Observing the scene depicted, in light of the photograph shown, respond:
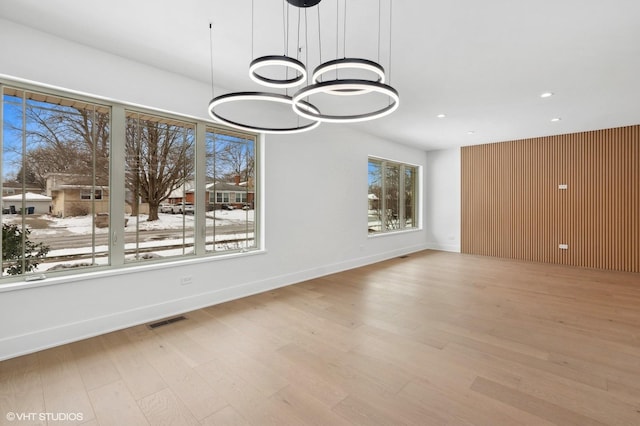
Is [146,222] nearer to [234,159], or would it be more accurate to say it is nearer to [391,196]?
[234,159]

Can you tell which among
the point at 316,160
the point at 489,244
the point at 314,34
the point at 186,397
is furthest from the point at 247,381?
the point at 489,244

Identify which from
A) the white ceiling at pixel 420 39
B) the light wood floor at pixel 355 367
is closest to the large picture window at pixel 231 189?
the white ceiling at pixel 420 39

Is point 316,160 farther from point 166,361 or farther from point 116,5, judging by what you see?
point 166,361

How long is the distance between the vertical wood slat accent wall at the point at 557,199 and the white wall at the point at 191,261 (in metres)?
3.29

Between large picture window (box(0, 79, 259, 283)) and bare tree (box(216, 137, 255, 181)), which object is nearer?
large picture window (box(0, 79, 259, 283))

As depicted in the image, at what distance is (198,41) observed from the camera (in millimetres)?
3023

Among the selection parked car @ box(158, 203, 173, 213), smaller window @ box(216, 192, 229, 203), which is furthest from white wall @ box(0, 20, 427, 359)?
parked car @ box(158, 203, 173, 213)

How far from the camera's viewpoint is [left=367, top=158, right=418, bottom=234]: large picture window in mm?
7113

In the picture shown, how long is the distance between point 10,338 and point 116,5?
302 cm

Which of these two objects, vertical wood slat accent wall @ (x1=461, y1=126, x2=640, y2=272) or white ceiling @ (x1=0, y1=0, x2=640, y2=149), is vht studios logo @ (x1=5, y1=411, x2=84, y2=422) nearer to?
white ceiling @ (x1=0, y1=0, x2=640, y2=149)

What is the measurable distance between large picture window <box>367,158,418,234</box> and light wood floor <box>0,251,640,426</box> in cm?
317

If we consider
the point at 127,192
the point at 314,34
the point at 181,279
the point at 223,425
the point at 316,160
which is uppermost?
the point at 314,34

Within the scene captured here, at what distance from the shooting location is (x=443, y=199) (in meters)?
8.68

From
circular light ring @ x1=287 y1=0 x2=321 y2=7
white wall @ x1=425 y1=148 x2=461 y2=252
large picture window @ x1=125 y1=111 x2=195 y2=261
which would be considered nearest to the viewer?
circular light ring @ x1=287 y1=0 x2=321 y2=7
